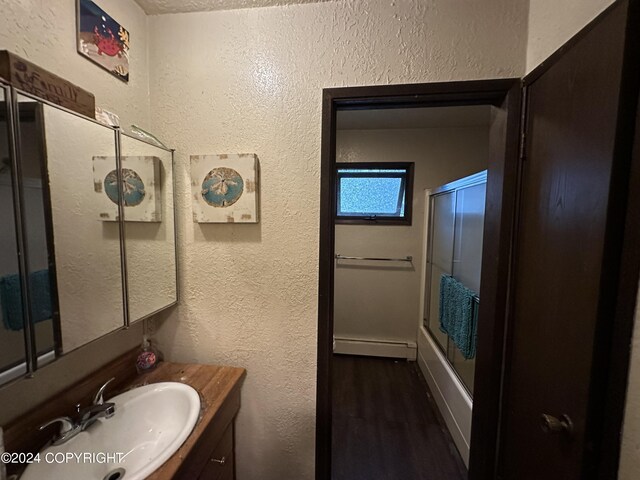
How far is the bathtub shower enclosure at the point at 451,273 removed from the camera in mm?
1594

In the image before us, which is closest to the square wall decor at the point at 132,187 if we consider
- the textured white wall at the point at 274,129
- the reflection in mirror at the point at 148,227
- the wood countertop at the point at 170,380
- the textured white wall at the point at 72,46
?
the reflection in mirror at the point at 148,227

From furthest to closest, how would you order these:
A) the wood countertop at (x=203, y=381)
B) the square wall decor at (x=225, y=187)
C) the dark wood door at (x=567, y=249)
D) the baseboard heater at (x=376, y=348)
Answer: the baseboard heater at (x=376, y=348), the square wall decor at (x=225, y=187), the wood countertop at (x=203, y=381), the dark wood door at (x=567, y=249)

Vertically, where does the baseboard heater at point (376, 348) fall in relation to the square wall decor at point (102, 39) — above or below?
below

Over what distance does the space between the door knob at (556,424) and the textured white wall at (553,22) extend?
41.7 inches

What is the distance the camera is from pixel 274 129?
1117 millimetres

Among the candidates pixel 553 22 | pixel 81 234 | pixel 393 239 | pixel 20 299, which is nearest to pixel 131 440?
pixel 20 299

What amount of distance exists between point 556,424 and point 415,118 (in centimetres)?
232

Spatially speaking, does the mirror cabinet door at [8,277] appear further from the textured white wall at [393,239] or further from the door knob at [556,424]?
the textured white wall at [393,239]

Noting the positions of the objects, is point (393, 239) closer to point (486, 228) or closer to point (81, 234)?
point (486, 228)

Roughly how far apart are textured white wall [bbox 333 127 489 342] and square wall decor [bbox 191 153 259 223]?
1.73m

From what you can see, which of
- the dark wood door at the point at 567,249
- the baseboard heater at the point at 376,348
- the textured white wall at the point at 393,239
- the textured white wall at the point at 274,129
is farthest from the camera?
the baseboard heater at the point at 376,348

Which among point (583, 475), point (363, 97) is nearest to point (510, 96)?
point (363, 97)

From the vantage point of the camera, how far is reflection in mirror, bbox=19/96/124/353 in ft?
2.56

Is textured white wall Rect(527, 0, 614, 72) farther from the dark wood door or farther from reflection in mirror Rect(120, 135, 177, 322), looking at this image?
reflection in mirror Rect(120, 135, 177, 322)
